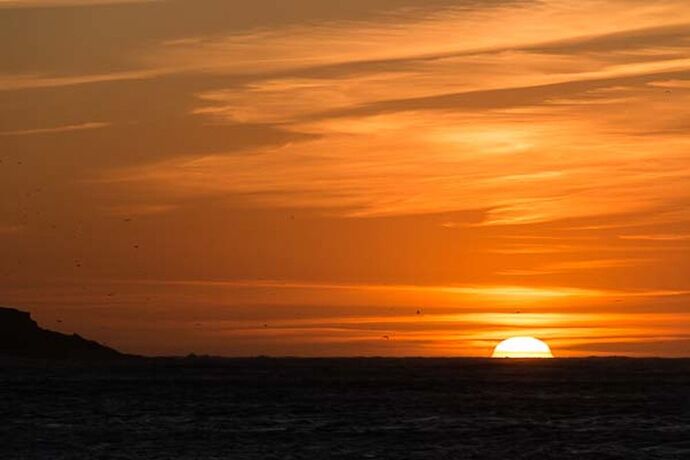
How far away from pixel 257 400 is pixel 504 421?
4633 centimetres

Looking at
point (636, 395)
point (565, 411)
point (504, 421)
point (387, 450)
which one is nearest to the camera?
point (387, 450)

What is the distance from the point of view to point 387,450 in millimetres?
96312

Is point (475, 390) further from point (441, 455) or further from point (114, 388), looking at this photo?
point (441, 455)

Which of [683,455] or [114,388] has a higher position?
[114,388]

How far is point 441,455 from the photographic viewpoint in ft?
305

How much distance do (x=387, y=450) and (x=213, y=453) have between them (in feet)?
35.7

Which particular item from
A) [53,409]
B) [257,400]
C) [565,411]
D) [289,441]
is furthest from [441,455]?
[257,400]

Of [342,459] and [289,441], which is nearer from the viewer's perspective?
[342,459]

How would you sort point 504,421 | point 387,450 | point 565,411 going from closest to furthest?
point 387,450
point 504,421
point 565,411

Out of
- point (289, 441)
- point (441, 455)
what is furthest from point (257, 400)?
point (441, 455)

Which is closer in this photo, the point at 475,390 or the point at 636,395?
the point at 636,395

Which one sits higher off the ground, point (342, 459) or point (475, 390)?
point (475, 390)

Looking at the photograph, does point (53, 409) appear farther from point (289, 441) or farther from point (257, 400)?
point (289, 441)

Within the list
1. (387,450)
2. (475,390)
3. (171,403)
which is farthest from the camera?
(475,390)
